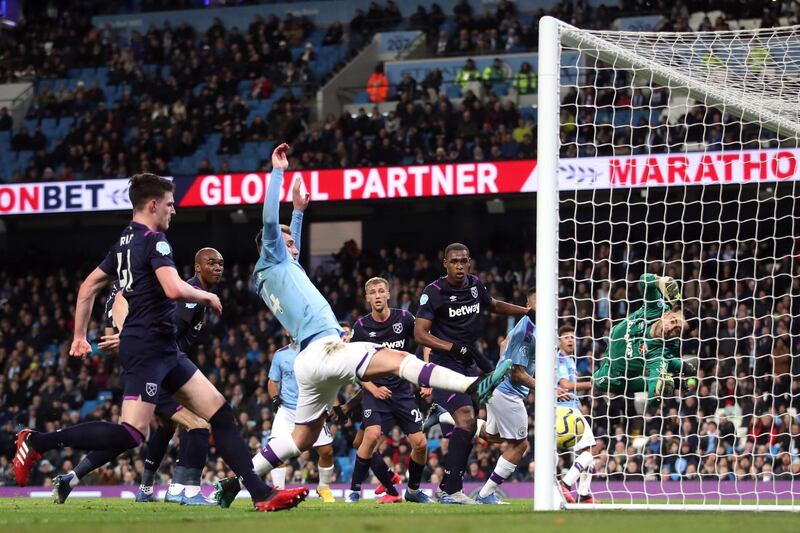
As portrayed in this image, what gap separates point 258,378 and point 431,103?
22.9 feet

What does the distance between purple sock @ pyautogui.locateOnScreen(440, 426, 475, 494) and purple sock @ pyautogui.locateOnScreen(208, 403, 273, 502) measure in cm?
315

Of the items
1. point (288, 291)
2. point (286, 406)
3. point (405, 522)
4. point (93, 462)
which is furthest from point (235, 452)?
point (286, 406)

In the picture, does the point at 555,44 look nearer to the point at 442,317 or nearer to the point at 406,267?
the point at 442,317

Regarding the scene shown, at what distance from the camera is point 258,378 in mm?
21844

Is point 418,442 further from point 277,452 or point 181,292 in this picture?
point 181,292

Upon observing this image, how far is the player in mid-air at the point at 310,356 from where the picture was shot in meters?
7.51

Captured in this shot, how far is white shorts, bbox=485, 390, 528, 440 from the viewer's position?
11.1 meters

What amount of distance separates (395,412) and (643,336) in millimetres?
3031

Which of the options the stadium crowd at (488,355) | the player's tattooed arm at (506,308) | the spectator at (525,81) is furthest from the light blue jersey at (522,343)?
the spectator at (525,81)

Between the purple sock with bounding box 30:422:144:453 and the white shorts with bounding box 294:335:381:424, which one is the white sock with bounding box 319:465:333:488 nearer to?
the white shorts with bounding box 294:335:381:424

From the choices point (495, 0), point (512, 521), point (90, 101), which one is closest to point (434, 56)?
point (495, 0)

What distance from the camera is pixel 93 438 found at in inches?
307

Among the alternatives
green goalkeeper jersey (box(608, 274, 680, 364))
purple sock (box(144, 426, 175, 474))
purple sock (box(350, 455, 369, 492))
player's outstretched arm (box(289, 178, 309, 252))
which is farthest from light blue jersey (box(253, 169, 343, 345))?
purple sock (box(350, 455, 369, 492))

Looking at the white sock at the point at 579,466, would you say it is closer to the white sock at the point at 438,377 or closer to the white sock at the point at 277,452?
the white sock at the point at 277,452
